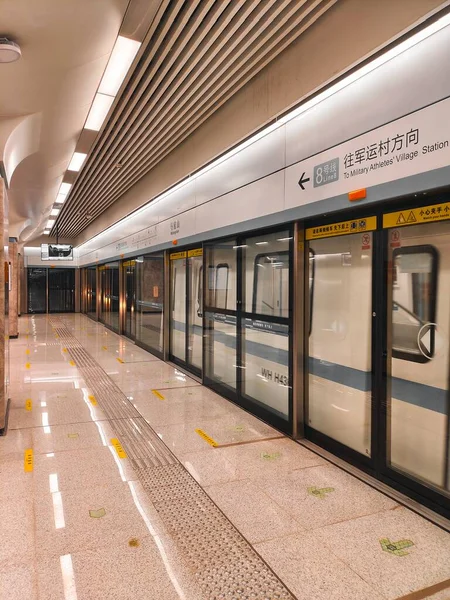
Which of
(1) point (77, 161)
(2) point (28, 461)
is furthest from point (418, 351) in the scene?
(1) point (77, 161)

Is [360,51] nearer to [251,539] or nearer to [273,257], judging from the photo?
[273,257]

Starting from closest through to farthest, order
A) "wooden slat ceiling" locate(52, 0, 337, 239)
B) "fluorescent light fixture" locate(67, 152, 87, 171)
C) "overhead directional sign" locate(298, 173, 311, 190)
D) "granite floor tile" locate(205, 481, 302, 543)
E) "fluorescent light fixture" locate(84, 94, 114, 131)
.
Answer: "granite floor tile" locate(205, 481, 302, 543), "wooden slat ceiling" locate(52, 0, 337, 239), "overhead directional sign" locate(298, 173, 311, 190), "fluorescent light fixture" locate(84, 94, 114, 131), "fluorescent light fixture" locate(67, 152, 87, 171)

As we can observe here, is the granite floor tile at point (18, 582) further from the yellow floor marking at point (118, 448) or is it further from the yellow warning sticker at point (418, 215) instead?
the yellow warning sticker at point (418, 215)

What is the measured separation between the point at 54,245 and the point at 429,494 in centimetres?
1939

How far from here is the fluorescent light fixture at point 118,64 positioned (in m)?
3.60

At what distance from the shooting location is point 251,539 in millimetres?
2607

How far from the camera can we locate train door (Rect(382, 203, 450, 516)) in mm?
2900


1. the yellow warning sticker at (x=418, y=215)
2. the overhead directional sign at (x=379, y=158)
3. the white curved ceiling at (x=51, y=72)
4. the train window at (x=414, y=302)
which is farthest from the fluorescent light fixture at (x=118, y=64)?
the train window at (x=414, y=302)

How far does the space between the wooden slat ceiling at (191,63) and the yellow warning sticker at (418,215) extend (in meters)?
1.51

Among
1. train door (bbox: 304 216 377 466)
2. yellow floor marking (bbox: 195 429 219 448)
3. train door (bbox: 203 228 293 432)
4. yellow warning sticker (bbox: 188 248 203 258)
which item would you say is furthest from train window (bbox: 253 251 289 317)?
yellow warning sticker (bbox: 188 248 203 258)

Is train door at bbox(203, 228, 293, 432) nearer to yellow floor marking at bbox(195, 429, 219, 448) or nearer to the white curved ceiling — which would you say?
yellow floor marking at bbox(195, 429, 219, 448)

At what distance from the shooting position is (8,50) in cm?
345

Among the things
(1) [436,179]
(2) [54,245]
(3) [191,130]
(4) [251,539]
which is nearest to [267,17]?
(1) [436,179]

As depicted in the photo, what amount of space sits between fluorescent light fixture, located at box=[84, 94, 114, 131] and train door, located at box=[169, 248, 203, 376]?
2.31 metres
